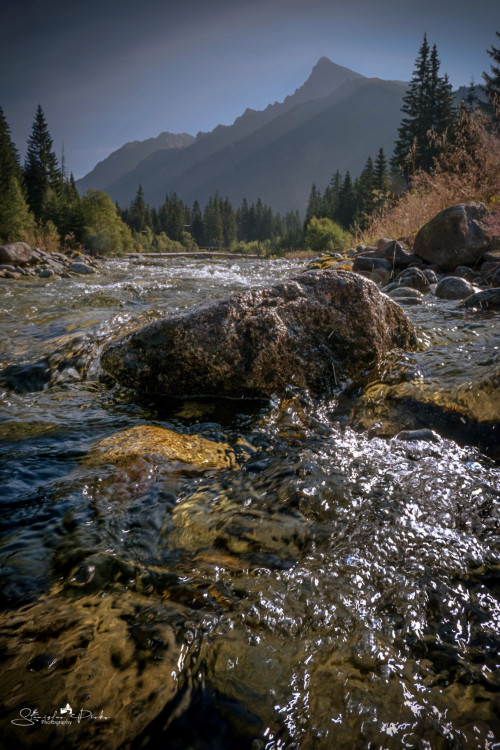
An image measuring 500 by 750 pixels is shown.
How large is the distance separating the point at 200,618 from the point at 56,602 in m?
0.52

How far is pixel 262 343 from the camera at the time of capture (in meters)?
3.08

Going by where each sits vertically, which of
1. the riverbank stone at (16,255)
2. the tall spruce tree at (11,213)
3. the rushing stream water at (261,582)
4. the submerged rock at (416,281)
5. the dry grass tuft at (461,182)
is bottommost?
the rushing stream water at (261,582)

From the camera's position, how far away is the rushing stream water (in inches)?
38.9

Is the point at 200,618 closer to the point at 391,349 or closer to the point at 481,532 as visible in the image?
the point at 481,532

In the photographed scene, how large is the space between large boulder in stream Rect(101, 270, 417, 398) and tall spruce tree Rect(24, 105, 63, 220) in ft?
162

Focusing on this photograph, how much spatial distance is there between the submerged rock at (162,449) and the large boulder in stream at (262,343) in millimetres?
704

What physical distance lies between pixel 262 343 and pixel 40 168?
5620cm

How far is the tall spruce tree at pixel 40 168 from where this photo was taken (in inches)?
1740

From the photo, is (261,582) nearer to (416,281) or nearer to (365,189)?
(416,281)

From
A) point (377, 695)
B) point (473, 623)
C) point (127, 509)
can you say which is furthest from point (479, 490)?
point (127, 509)

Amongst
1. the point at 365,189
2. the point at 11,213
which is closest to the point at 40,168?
the point at 11,213

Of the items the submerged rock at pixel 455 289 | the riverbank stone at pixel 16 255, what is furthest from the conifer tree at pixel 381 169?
the submerged rock at pixel 455 289

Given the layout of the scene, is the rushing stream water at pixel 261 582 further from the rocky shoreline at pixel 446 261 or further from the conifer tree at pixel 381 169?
the conifer tree at pixel 381 169

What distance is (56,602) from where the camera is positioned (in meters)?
1.28
